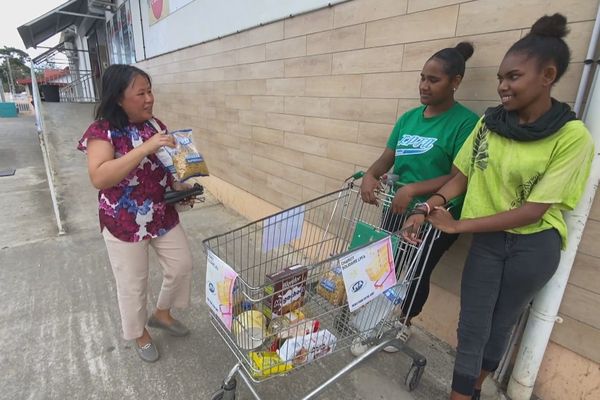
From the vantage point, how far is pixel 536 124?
1276 mm

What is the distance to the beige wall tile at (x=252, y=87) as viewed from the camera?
12.6 feet

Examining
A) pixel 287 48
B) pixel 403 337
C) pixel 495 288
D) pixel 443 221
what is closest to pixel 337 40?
pixel 287 48

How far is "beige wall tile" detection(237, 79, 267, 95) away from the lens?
385 centimetres

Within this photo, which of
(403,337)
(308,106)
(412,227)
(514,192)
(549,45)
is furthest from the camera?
(308,106)

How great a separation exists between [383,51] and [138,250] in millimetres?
2092

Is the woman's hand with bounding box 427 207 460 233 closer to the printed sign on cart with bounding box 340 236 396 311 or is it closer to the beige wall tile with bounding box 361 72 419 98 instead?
the printed sign on cart with bounding box 340 236 396 311

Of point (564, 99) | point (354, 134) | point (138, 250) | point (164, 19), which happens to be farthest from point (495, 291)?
point (164, 19)

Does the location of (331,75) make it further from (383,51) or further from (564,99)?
(564,99)

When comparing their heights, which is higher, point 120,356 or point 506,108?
point 506,108

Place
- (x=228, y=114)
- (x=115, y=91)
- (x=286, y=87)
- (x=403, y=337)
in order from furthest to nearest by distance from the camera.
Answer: (x=228, y=114) < (x=286, y=87) < (x=403, y=337) < (x=115, y=91)

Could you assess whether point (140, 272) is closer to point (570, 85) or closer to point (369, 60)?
point (369, 60)

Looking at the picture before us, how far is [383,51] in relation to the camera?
245 cm

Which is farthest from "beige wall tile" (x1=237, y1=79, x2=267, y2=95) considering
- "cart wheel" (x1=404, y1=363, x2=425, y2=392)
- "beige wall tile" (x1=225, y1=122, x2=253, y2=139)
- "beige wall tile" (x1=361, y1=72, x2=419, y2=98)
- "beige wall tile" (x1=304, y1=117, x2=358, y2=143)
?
"cart wheel" (x1=404, y1=363, x2=425, y2=392)

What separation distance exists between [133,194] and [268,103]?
2.25 metres
